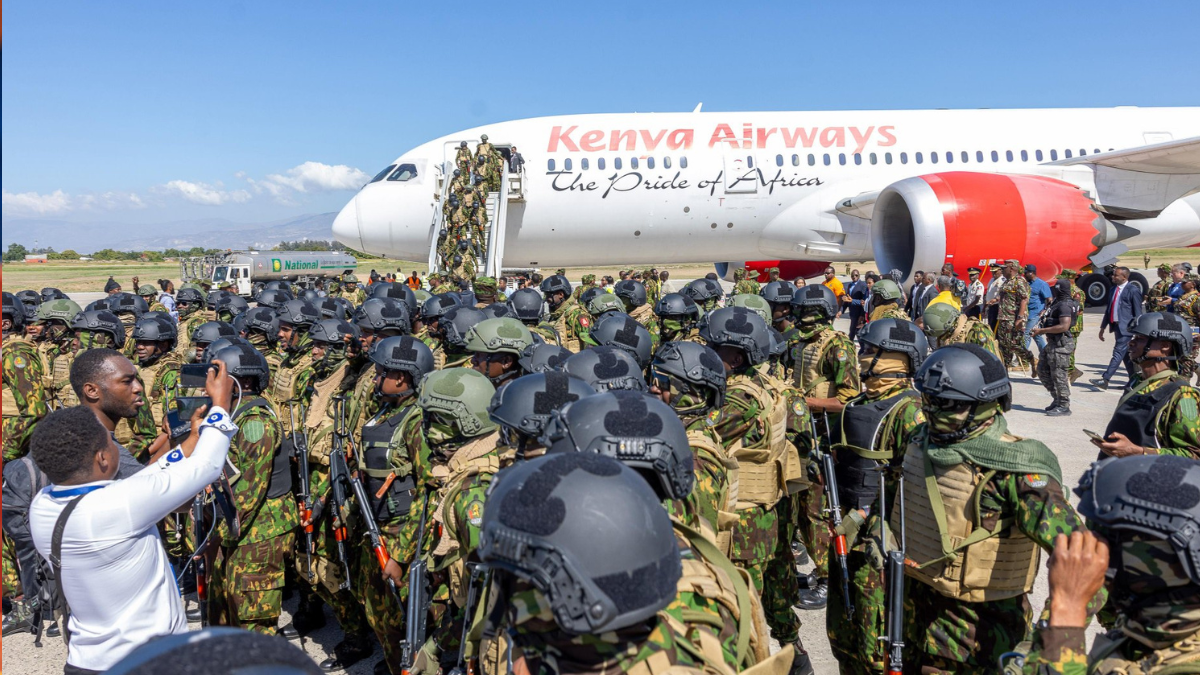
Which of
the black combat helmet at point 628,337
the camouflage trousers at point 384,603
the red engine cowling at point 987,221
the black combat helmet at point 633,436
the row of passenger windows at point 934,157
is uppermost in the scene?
the row of passenger windows at point 934,157

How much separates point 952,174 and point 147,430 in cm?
1463

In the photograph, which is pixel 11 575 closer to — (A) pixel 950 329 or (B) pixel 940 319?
(B) pixel 940 319

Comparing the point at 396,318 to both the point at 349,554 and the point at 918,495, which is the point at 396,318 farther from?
the point at 918,495

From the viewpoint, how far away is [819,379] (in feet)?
21.3

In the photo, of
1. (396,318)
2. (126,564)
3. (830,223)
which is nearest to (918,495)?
(126,564)

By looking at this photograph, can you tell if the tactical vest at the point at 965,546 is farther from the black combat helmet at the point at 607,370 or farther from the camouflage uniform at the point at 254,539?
the camouflage uniform at the point at 254,539

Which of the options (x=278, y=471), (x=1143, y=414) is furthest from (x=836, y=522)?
(x=278, y=471)

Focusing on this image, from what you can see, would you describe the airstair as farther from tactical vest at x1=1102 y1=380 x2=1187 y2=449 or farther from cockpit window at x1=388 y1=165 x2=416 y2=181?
tactical vest at x1=1102 y1=380 x2=1187 y2=449

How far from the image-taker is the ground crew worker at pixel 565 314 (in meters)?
9.68

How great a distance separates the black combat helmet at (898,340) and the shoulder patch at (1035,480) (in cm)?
166

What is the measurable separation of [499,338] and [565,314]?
16.7ft

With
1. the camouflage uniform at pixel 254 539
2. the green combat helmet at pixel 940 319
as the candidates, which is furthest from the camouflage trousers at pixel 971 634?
the green combat helmet at pixel 940 319

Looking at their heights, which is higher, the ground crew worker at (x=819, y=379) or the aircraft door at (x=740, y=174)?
the aircraft door at (x=740, y=174)

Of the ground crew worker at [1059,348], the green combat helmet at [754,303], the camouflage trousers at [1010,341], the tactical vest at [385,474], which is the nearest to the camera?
the tactical vest at [385,474]
